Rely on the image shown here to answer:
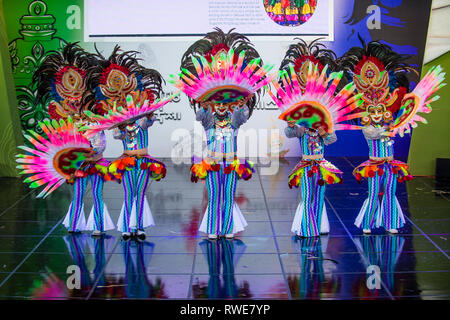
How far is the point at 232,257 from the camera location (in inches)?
217

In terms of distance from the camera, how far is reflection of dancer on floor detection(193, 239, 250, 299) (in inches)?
186

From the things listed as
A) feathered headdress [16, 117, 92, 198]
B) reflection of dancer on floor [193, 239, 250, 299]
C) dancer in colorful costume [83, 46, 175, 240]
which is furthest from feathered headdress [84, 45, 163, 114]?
reflection of dancer on floor [193, 239, 250, 299]

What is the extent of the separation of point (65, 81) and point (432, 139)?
5.45m

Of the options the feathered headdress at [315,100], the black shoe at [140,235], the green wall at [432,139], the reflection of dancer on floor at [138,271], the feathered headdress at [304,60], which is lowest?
the reflection of dancer on floor at [138,271]

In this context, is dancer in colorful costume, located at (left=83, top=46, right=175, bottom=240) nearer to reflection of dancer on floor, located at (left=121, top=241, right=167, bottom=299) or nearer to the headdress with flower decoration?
the headdress with flower decoration

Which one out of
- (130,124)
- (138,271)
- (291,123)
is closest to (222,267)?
(138,271)

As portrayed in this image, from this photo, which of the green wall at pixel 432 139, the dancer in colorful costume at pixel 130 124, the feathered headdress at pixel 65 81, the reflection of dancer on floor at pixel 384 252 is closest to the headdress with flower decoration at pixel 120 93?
the dancer in colorful costume at pixel 130 124

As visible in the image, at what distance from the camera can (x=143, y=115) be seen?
19.0 ft

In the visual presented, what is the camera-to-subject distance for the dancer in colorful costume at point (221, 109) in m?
5.54

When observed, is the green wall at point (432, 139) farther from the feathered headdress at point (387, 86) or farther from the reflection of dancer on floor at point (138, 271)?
the reflection of dancer on floor at point (138, 271)

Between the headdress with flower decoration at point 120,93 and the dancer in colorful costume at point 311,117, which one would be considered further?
the headdress with flower decoration at point 120,93

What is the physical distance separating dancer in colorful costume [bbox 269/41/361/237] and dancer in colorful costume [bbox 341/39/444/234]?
10.9 inches

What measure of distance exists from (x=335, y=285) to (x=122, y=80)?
273cm
